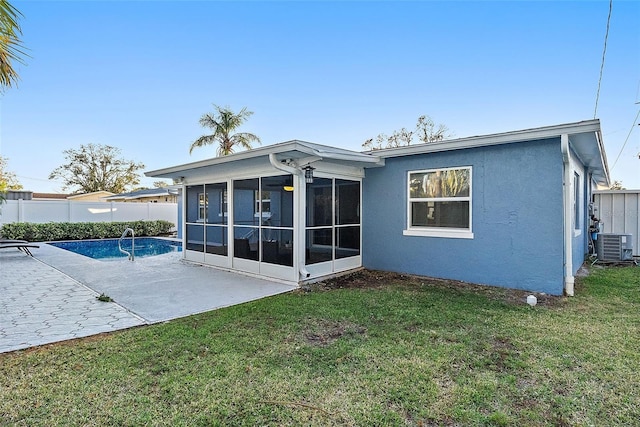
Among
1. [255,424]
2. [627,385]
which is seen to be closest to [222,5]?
[255,424]

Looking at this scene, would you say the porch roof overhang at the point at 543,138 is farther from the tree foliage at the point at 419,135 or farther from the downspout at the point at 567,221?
the tree foliage at the point at 419,135

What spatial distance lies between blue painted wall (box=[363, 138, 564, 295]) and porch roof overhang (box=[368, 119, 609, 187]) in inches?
10.8

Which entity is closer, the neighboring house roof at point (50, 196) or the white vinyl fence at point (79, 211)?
the white vinyl fence at point (79, 211)

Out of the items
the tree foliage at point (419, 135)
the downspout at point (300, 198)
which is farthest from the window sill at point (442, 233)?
the tree foliage at point (419, 135)

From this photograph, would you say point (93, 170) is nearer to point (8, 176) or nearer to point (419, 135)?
point (8, 176)

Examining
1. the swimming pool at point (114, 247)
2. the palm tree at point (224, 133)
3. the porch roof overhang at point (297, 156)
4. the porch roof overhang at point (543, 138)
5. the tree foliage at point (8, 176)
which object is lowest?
the swimming pool at point (114, 247)

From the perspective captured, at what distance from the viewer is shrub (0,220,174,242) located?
15273 mm

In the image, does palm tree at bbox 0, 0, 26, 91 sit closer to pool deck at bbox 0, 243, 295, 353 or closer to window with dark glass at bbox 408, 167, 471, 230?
pool deck at bbox 0, 243, 295, 353

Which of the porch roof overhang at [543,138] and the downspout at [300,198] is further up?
the porch roof overhang at [543,138]

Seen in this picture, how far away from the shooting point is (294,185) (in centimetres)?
703

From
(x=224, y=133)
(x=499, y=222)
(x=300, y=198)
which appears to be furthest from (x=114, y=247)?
(x=499, y=222)

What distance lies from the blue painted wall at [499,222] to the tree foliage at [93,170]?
114ft

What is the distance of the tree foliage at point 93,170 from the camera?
1292 inches

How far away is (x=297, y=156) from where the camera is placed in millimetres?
6766
